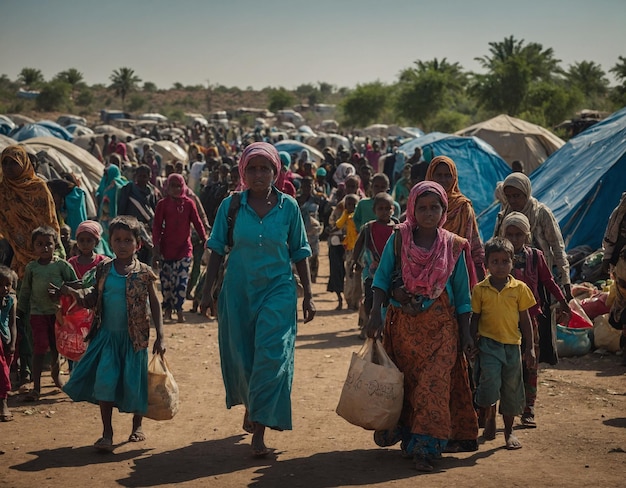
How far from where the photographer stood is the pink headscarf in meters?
5.50

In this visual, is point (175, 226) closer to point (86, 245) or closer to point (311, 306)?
point (86, 245)

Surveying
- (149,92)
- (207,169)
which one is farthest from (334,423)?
(149,92)

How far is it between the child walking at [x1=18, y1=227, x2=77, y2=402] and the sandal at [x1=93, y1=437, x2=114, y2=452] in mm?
1730

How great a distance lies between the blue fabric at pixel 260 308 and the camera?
227 inches

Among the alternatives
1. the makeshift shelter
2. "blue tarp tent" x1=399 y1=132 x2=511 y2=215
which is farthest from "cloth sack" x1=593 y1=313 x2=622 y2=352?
the makeshift shelter

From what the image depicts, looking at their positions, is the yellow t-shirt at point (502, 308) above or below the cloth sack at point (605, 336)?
above

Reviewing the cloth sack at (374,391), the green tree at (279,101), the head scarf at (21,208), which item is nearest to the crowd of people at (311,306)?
the cloth sack at (374,391)

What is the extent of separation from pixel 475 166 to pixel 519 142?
11.9 feet

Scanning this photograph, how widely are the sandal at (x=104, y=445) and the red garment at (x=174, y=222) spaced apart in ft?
16.9

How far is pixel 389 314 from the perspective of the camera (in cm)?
579

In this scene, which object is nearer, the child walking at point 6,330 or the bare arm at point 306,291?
the bare arm at point 306,291

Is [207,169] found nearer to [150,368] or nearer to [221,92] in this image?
[150,368]

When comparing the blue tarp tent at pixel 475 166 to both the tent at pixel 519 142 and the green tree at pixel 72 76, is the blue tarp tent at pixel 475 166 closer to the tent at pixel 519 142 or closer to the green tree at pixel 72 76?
the tent at pixel 519 142

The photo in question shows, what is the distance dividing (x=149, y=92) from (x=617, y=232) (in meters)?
130
